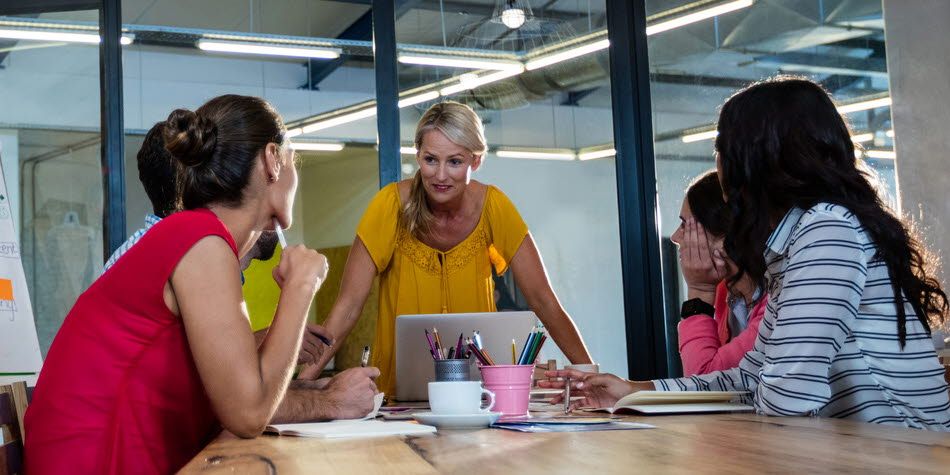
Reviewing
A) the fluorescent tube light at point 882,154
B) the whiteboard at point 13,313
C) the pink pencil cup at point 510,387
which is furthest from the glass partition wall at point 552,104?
the pink pencil cup at point 510,387

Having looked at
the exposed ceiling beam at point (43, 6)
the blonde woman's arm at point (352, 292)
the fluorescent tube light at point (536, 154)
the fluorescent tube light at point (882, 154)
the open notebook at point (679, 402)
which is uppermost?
the exposed ceiling beam at point (43, 6)

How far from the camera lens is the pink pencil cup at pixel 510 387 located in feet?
5.56

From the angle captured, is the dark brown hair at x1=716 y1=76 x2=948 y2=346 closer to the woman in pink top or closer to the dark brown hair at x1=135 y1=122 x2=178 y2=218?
the woman in pink top

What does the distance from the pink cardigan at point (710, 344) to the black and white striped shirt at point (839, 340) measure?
24.8 inches

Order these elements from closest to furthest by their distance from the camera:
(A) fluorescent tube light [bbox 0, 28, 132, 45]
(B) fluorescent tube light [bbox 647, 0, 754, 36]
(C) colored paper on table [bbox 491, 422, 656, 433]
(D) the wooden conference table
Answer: (D) the wooden conference table, (C) colored paper on table [bbox 491, 422, 656, 433], (B) fluorescent tube light [bbox 647, 0, 754, 36], (A) fluorescent tube light [bbox 0, 28, 132, 45]

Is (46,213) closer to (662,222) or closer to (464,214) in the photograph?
(464,214)

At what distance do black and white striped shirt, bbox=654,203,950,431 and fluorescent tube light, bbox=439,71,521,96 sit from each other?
2990 mm

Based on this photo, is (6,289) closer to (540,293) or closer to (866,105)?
(540,293)

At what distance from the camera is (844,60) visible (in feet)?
12.6

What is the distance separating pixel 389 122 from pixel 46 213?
190cm

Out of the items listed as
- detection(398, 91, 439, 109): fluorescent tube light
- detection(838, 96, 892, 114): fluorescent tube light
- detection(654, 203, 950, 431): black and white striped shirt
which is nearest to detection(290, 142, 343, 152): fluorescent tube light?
detection(398, 91, 439, 109): fluorescent tube light

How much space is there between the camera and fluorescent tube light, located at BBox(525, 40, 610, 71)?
459 cm

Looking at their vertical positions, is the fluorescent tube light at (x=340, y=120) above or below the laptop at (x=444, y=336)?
above

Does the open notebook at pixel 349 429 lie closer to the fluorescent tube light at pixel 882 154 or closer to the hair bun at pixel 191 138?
the hair bun at pixel 191 138
